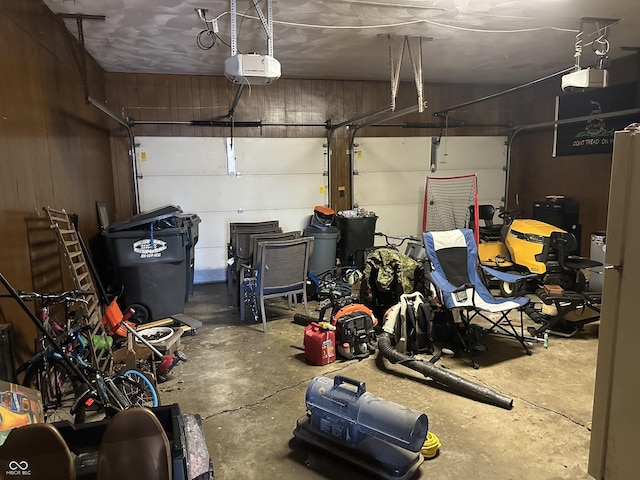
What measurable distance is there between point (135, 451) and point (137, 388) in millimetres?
1340

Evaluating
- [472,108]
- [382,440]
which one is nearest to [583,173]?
[472,108]

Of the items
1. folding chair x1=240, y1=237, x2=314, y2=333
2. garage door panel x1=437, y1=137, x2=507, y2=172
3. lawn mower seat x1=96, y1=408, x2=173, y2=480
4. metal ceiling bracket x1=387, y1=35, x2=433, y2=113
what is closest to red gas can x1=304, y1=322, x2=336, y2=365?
folding chair x1=240, y1=237, x2=314, y2=333

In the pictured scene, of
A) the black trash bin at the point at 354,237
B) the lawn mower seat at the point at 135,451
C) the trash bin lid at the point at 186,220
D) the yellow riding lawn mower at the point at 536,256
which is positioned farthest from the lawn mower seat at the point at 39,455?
the black trash bin at the point at 354,237

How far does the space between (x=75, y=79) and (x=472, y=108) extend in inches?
229

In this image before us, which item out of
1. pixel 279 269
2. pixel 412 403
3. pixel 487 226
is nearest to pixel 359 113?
pixel 487 226

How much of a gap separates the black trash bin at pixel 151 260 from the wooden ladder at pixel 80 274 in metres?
0.47

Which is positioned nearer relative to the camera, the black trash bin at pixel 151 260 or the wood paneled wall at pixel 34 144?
the wood paneled wall at pixel 34 144

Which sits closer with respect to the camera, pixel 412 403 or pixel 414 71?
pixel 412 403

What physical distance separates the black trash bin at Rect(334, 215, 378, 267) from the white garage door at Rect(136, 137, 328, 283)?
0.91 meters

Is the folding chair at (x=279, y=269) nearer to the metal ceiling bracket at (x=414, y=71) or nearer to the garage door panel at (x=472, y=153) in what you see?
the metal ceiling bracket at (x=414, y=71)

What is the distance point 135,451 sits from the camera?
4.40 ft

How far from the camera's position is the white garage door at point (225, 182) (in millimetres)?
5934

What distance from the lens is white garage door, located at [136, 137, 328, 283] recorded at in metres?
5.93

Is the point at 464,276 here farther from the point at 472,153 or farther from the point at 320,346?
the point at 472,153
